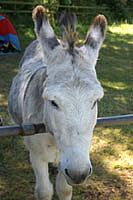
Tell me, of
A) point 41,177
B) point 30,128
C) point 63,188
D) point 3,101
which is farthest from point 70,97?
point 3,101

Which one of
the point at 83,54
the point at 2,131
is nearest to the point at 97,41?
the point at 83,54

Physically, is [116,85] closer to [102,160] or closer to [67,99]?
[102,160]

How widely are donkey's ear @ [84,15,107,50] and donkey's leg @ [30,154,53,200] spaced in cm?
125

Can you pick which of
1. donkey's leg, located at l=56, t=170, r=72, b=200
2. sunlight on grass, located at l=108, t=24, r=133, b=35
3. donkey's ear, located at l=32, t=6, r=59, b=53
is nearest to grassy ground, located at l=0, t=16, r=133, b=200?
donkey's leg, located at l=56, t=170, r=72, b=200

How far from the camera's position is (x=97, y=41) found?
2170 mm

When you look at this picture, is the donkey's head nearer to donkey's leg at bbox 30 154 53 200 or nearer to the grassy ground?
the grassy ground

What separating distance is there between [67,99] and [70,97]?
25 mm

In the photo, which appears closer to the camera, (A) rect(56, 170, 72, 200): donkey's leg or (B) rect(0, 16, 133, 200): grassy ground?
(A) rect(56, 170, 72, 200): donkey's leg

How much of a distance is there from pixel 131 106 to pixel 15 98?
130 inches

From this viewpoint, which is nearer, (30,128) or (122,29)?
(30,128)

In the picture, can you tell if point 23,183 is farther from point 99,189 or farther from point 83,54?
point 83,54

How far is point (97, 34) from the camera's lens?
2.20 metres

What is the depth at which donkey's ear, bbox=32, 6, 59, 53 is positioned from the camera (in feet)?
6.85

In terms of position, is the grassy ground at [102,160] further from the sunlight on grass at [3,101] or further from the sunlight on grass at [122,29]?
the sunlight on grass at [122,29]
